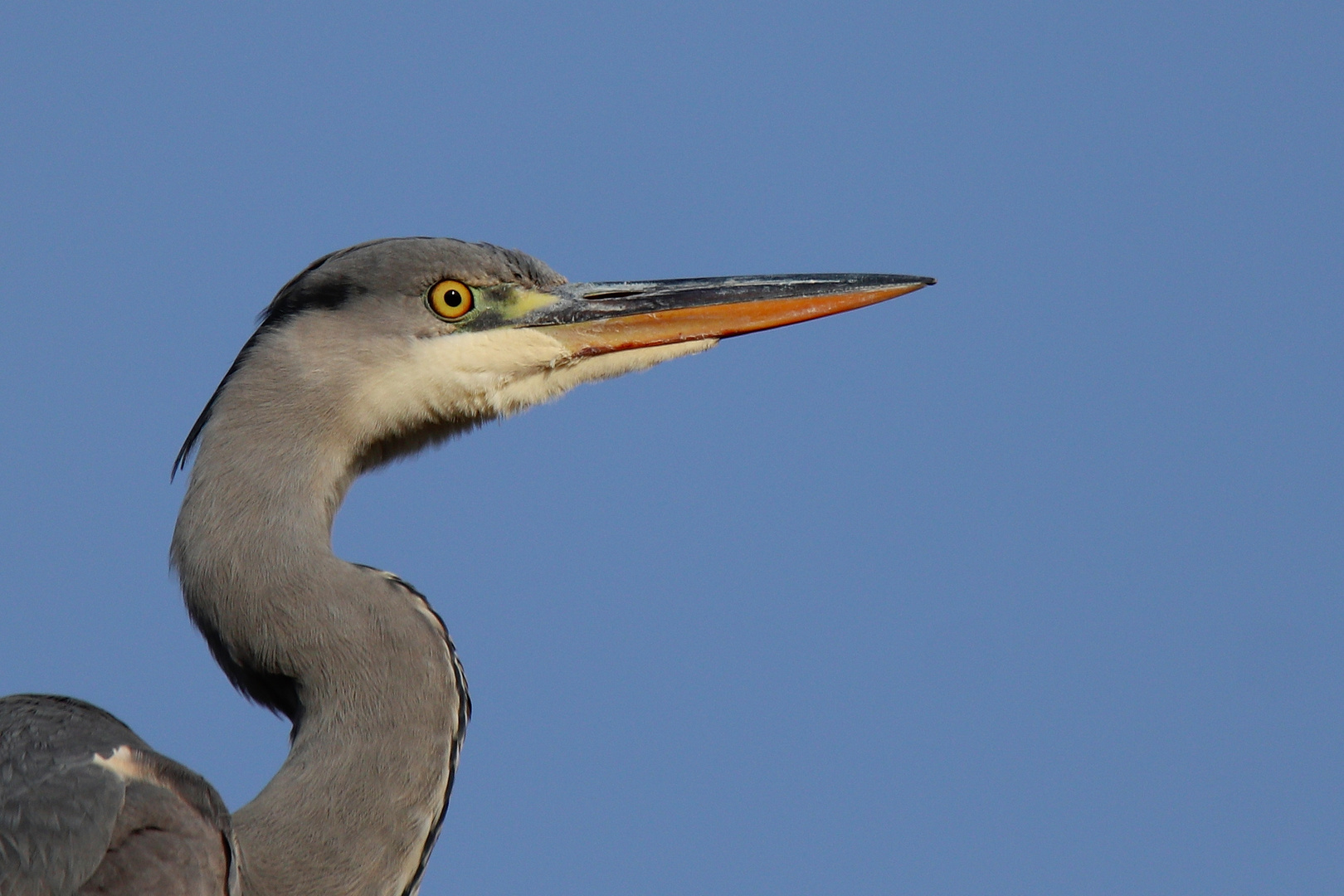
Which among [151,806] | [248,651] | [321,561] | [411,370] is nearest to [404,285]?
[411,370]

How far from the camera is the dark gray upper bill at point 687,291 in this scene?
3.59 m

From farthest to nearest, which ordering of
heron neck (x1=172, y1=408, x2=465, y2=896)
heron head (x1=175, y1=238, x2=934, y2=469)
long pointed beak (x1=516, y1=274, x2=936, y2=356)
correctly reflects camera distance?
long pointed beak (x1=516, y1=274, x2=936, y2=356)
heron head (x1=175, y1=238, x2=934, y2=469)
heron neck (x1=172, y1=408, x2=465, y2=896)

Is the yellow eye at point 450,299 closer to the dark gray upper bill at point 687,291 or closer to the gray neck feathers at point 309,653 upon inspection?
the dark gray upper bill at point 687,291

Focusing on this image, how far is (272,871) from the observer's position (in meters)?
2.75

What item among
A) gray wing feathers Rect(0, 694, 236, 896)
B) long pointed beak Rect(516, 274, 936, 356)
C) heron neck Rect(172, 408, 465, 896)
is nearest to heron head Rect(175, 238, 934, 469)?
long pointed beak Rect(516, 274, 936, 356)

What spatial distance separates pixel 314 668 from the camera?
9.61 feet

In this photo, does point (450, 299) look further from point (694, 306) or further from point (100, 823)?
point (100, 823)

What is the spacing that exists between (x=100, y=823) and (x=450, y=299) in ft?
4.69

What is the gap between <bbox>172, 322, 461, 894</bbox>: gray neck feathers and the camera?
2.80 metres

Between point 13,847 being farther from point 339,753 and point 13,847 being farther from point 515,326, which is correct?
point 515,326

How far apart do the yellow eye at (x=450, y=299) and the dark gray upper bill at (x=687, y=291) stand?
0.17 meters

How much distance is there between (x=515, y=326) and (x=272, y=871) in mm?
1393

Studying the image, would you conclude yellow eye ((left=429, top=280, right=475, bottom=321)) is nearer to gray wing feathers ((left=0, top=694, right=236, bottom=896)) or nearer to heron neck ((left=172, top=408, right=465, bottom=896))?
heron neck ((left=172, top=408, right=465, bottom=896))

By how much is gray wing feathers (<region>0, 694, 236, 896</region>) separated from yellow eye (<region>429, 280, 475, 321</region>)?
121 centimetres
